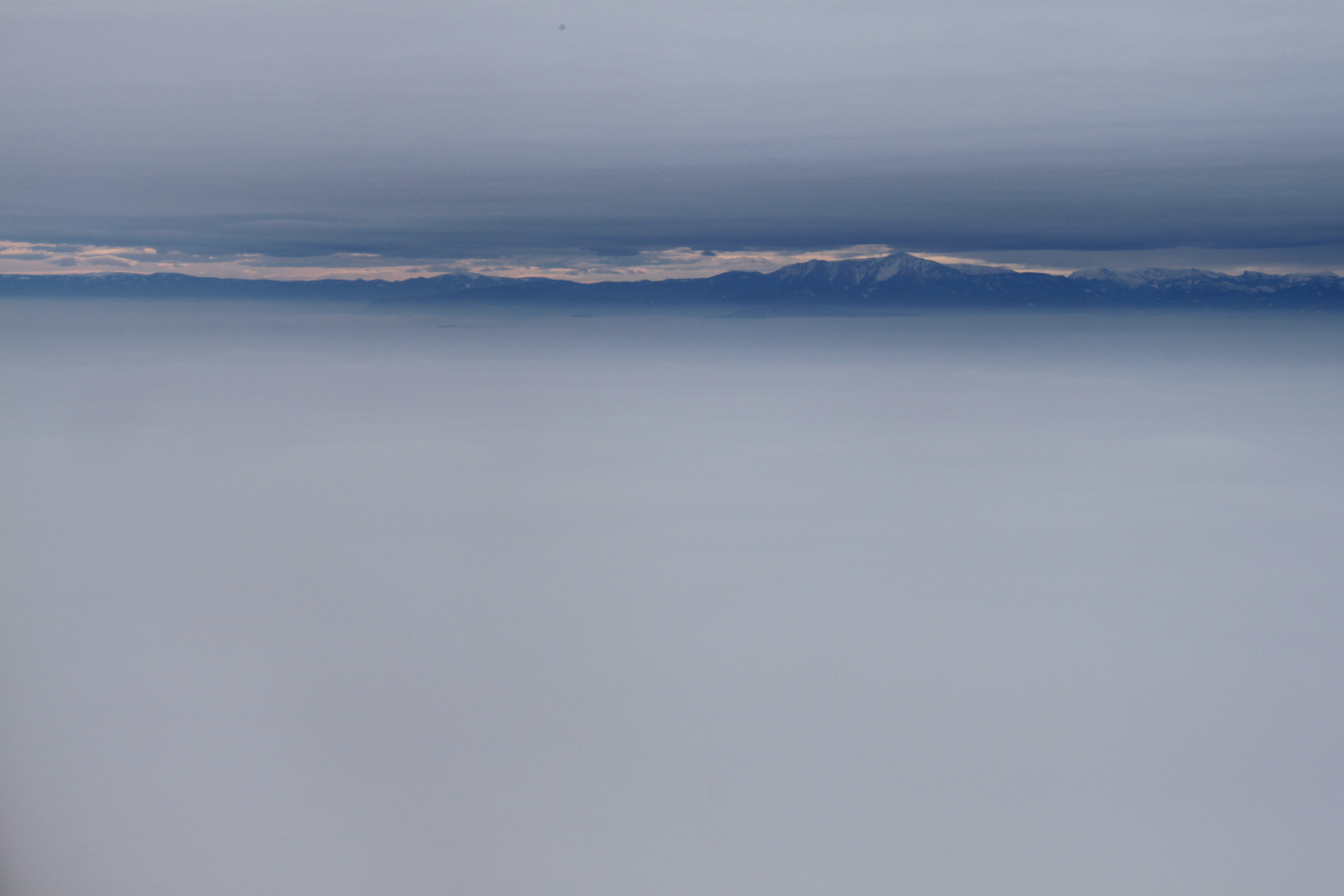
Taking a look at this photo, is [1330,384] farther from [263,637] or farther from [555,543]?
[263,637]

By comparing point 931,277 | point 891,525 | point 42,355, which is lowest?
point 891,525

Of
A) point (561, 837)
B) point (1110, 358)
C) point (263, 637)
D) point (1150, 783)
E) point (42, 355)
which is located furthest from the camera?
point (1110, 358)

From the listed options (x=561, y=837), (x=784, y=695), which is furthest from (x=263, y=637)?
(x=784, y=695)

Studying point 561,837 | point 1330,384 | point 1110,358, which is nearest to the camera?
point 561,837

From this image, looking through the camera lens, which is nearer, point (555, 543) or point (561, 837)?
point (561, 837)

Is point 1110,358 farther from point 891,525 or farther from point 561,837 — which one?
point 561,837

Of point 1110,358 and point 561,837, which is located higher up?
point 1110,358

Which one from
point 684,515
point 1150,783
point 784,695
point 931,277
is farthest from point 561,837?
point 931,277

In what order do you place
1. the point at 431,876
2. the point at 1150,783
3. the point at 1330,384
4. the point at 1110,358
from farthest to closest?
the point at 1110,358, the point at 1330,384, the point at 1150,783, the point at 431,876

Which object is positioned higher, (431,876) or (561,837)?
(431,876)
